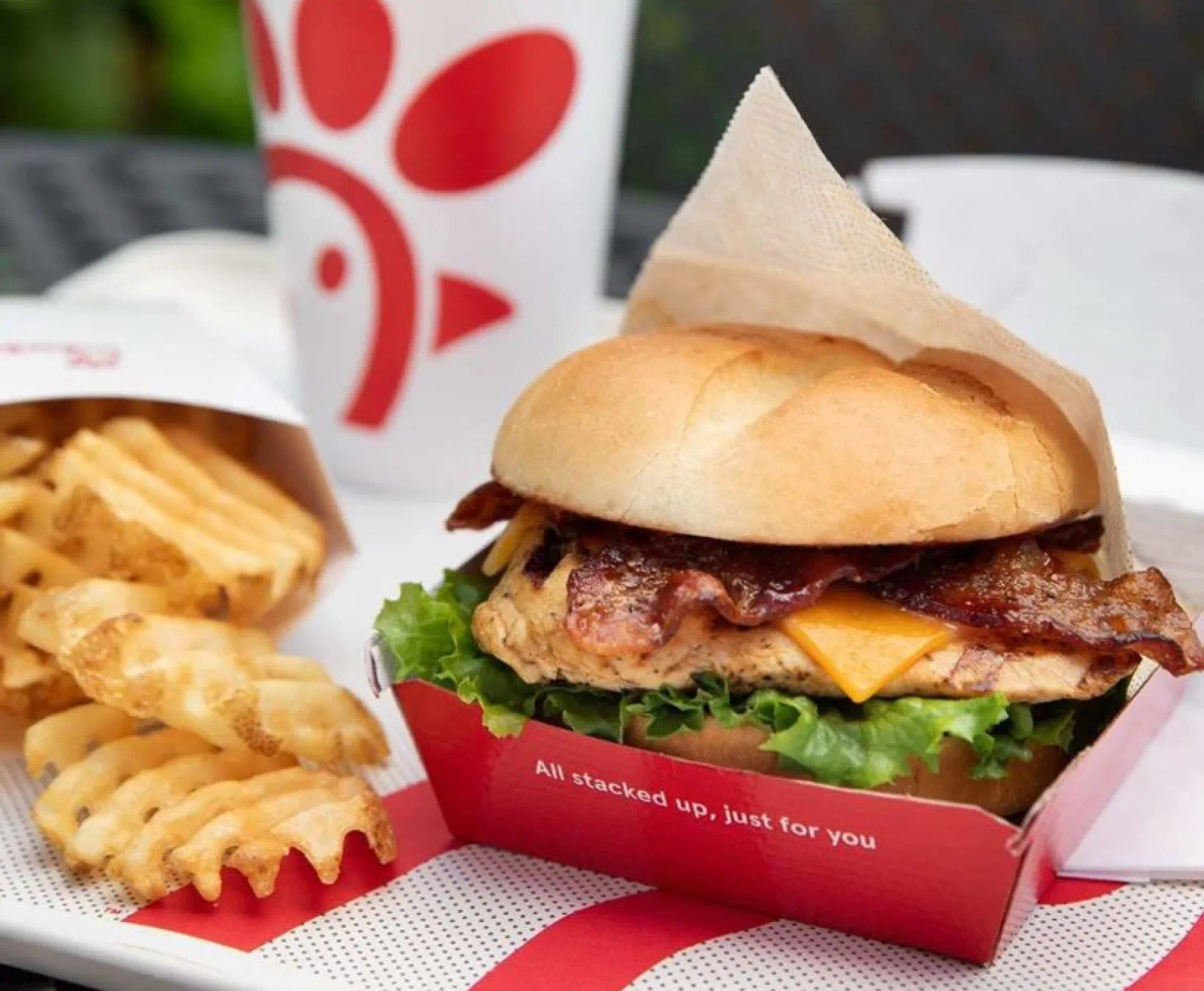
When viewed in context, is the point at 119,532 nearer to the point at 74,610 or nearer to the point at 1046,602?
the point at 74,610

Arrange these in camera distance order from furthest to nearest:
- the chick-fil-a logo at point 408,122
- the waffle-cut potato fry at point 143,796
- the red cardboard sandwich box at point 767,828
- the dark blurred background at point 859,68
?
the dark blurred background at point 859,68
the chick-fil-a logo at point 408,122
the waffle-cut potato fry at point 143,796
the red cardboard sandwich box at point 767,828

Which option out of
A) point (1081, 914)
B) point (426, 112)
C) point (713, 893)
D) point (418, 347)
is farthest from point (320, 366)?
point (1081, 914)

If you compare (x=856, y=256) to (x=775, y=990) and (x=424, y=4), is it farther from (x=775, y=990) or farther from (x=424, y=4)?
(x=424, y=4)

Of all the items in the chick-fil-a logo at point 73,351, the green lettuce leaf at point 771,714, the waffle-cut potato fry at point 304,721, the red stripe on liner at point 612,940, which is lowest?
the red stripe on liner at point 612,940

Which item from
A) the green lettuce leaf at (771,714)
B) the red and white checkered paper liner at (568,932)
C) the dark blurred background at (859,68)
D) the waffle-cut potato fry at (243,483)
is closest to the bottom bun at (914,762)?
the green lettuce leaf at (771,714)

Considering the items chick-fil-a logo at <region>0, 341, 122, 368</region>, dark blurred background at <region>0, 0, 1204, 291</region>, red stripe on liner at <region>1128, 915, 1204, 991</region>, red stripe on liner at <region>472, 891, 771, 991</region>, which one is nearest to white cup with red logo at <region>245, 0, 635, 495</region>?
chick-fil-a logo at <region>0, 341, 122, 368</region>

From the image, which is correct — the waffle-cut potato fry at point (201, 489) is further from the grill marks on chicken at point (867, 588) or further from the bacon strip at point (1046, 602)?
the bacon strip at point (1046, 602)

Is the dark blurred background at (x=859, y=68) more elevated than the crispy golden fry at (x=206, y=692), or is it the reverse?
the dark blurred background at (x=859, y=68)

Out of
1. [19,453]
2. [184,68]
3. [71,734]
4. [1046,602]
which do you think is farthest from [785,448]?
[184,68]
